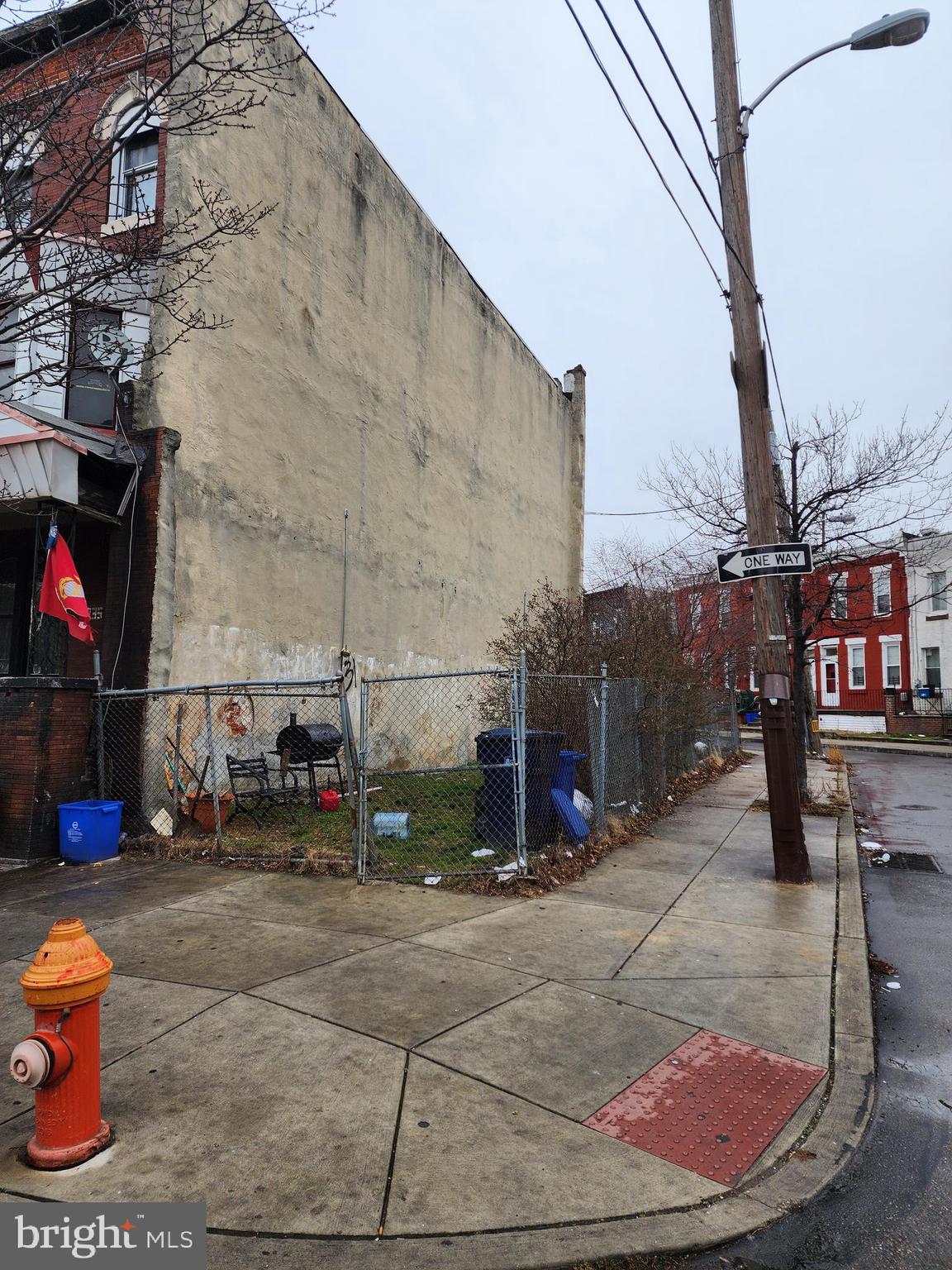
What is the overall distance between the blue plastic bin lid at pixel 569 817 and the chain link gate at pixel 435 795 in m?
0.52

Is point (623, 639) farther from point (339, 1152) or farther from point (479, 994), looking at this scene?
point (339, 1152)

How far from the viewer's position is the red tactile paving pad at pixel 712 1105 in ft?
10.5

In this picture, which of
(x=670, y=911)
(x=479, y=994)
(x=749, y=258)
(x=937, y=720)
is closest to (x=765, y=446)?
(x=749, y=258)

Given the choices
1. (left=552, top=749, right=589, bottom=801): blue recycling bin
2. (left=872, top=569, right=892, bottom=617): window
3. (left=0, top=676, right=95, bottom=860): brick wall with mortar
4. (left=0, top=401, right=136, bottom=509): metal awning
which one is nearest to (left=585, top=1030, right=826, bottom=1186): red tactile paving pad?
(left=552, top=749, right=589, bottom=801): blue recycling bin

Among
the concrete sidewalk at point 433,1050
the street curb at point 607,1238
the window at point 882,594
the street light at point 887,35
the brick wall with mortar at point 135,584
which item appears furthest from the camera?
the window at point 882,594

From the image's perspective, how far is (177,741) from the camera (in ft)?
31.8

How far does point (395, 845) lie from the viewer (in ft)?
28.2

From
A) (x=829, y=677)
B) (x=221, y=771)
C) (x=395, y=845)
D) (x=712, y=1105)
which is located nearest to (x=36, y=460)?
(x=221, y=771)

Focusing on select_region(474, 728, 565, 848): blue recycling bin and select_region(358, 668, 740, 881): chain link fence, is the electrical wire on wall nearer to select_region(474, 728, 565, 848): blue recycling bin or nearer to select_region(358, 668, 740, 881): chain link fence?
select_region(358, 668, 740, 881): chain link fence

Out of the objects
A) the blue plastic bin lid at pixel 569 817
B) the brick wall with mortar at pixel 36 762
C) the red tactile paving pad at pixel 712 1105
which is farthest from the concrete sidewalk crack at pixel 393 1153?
Result: the brick wall with mortar at pixel 36 762

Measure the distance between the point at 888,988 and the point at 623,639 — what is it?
712 cm

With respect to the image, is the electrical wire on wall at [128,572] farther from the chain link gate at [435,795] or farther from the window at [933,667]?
the window at [933,667]

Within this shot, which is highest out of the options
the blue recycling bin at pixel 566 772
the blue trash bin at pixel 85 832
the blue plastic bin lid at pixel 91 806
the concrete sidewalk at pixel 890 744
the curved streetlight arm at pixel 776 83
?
the curved streetlight arm at pixel 776 83

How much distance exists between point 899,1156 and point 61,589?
890 centimetres
